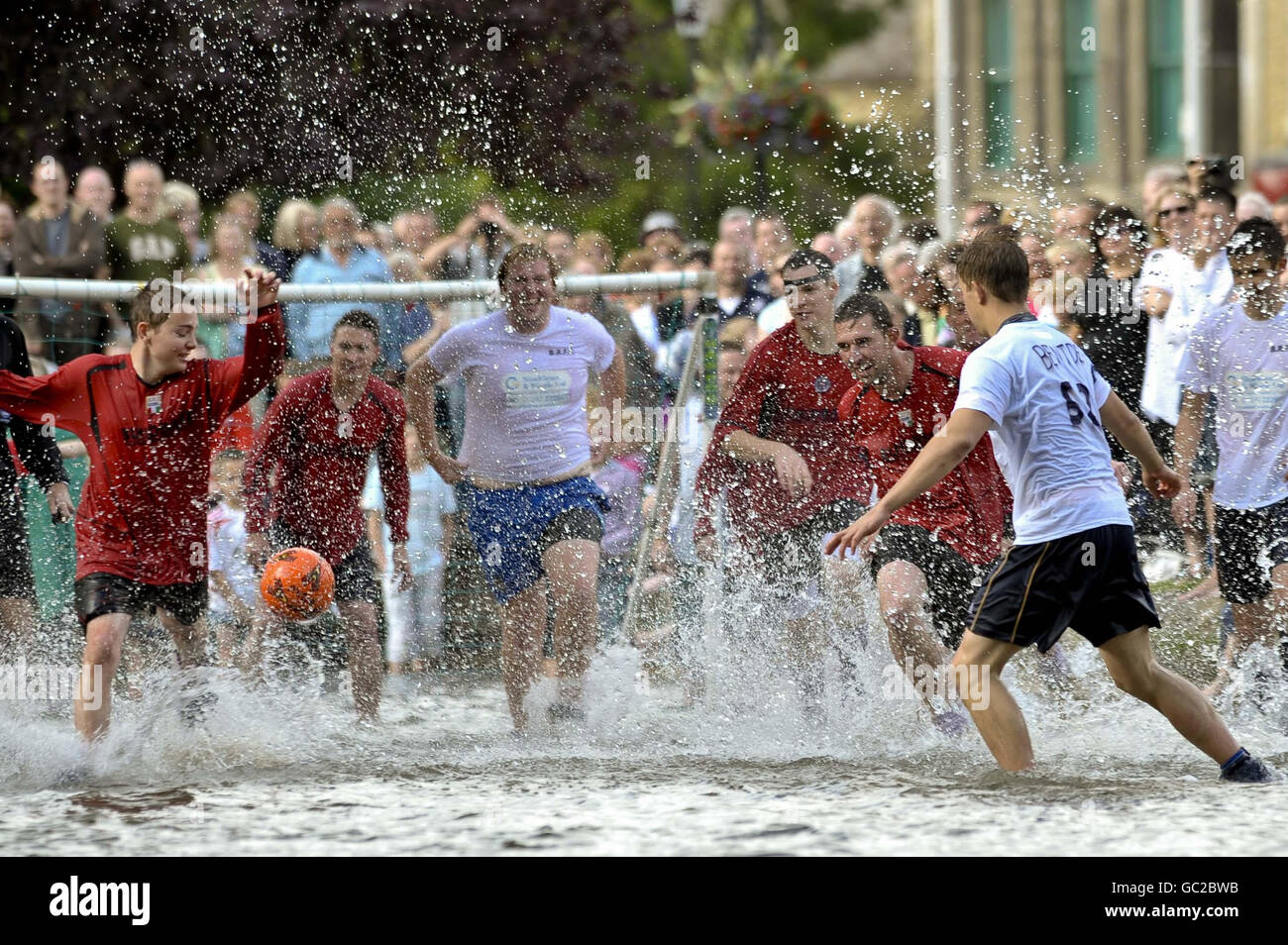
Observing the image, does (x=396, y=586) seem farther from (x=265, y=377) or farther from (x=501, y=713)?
(x=265, y=377)

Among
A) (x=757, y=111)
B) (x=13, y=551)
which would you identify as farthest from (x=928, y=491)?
(x=757, y=111)

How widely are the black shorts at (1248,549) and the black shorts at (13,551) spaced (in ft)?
16.8

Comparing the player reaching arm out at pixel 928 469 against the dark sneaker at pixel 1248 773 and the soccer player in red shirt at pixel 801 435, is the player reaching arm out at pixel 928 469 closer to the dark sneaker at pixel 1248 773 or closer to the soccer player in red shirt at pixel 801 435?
the dark sneaker at pixel 1248 773

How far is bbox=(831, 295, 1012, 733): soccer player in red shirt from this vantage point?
7.00m

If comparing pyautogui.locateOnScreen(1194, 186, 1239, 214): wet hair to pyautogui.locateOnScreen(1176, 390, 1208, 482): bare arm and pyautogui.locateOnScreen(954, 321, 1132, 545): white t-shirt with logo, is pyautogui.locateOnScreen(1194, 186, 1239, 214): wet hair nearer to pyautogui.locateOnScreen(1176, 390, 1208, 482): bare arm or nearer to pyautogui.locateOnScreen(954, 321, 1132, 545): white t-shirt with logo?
pyautogui.locateOnScreen(1176, 390, 1208, 482): bare arm

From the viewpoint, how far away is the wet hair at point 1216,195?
30.1ft

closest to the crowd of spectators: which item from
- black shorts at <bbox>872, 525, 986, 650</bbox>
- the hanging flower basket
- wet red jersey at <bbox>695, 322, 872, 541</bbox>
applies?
wet red jersey at <bbox>695, 322, 872, 541</bbox>

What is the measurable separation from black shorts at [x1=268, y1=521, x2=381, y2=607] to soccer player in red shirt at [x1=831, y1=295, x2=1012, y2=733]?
2.19m

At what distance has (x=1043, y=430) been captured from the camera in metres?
6.01

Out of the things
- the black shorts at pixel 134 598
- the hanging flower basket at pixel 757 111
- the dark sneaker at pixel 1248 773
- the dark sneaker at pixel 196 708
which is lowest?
the dark sneaker at pixel 1248 773

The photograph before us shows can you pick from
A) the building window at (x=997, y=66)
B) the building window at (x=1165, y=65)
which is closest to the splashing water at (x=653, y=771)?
the building window at (x=1165, y=65)

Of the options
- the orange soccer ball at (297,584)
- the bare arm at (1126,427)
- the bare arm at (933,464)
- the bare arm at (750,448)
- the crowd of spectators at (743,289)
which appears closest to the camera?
the bare arm at (933,464)

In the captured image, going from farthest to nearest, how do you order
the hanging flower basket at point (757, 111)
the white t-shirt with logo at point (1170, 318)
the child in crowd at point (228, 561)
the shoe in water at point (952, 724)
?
the hanging flower basket at point (757, 111) → the white t-shirt with logo at point (1170, 318) → the child in crowd at point (228, 561) → the shoe in water at point (952, 724)
